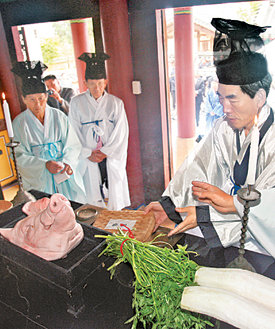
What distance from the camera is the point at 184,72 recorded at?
6.89 feet

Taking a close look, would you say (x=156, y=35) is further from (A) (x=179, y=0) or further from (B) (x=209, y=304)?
(B) (x=209, y=304)

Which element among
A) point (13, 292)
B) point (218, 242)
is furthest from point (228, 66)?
point (13, 292)

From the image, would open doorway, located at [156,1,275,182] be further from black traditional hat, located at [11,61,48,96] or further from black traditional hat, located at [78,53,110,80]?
black traditional hat, located at [11,61,48,96]

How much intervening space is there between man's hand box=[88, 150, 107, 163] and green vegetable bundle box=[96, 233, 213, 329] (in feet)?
3.95

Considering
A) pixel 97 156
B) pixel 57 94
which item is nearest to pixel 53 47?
pixel 57 94

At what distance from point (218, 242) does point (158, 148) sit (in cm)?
82

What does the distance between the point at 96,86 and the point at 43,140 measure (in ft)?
2.13

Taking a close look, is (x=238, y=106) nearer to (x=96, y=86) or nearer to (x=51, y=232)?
(x=96, y=86)

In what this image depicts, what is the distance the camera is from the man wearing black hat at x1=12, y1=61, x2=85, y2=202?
2609mm

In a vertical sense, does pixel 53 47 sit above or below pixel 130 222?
above

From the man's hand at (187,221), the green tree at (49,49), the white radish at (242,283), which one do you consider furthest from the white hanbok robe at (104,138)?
the white radish at (242,283)

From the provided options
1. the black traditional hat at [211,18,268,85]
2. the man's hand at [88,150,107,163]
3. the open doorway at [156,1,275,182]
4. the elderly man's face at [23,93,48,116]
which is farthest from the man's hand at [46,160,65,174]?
the black traditional hat at [211,18,268,85]

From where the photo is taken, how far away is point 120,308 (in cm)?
159

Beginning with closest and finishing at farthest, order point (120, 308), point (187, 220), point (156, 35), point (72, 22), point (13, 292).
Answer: point (120, 308) → point (13, 292) → point (187, 220) → point (156, 35) → point (72, 22)
